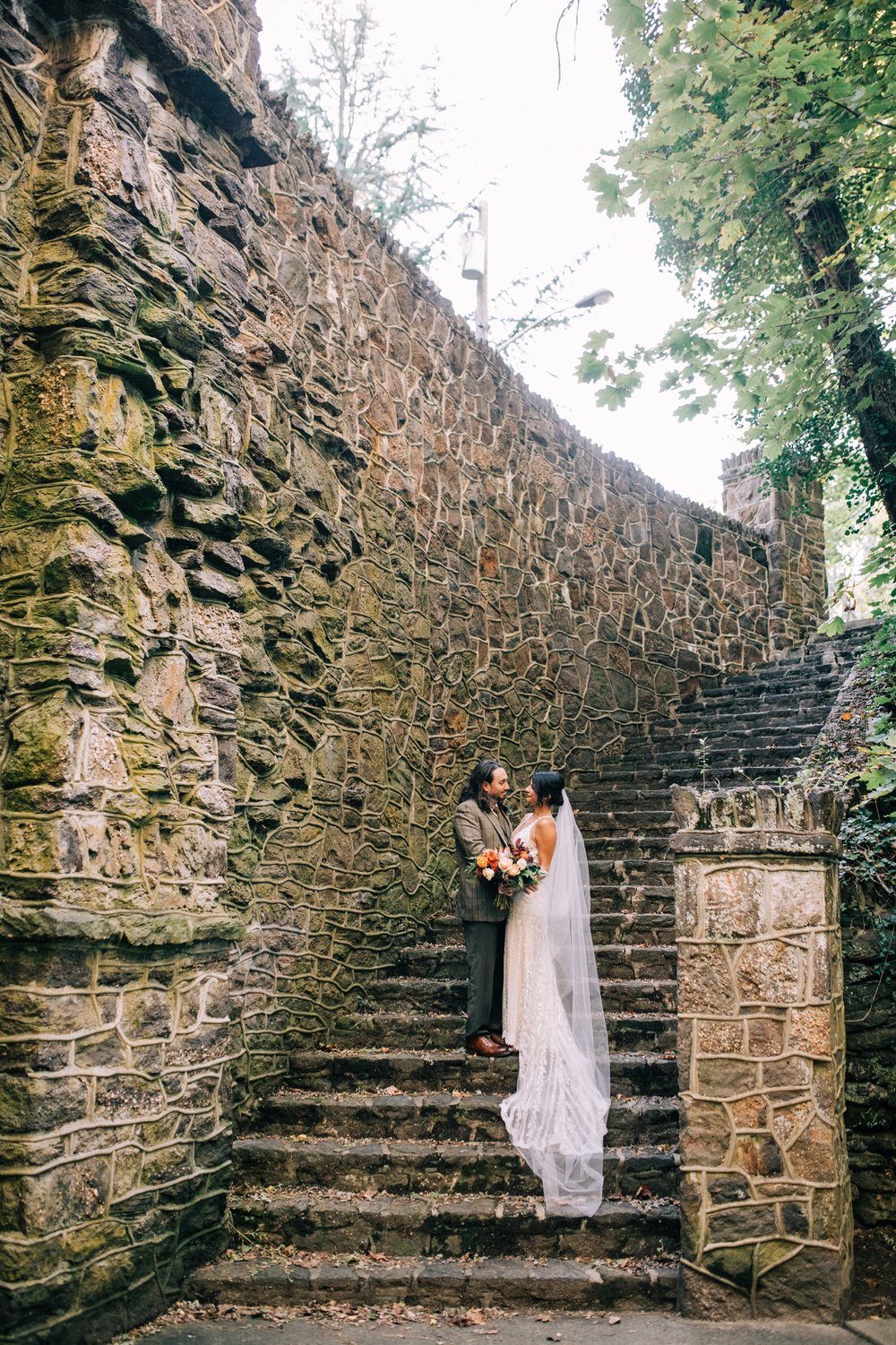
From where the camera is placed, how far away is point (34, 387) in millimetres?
3543

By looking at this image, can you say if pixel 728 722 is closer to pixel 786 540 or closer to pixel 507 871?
pixel 786 540

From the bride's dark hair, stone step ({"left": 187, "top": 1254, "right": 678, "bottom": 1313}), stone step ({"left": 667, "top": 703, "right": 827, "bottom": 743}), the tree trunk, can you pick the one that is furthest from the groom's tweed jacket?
stone step ({"left": 667, "top": 703, "right": 827, "bottom": 743})

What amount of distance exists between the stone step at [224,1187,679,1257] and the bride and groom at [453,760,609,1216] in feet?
0.31

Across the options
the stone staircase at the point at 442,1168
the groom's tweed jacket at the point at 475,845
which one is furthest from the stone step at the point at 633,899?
the groom's tweed jacket at the point at 475,845

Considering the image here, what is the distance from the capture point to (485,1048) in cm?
519

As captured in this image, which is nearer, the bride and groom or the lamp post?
the bride and groom

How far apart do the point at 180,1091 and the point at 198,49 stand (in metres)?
4.37

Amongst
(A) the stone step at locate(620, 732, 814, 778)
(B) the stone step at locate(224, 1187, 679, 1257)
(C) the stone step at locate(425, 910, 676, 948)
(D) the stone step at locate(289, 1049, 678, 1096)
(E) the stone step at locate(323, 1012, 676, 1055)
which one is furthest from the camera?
(A) the stone step at locate(620, 732, 814, 778)

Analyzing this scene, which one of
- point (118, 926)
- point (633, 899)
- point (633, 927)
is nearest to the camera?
point (118, 926)

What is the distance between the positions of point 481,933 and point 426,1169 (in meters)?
1.29

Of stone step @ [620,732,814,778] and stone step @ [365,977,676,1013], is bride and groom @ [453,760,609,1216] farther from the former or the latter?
stone step @ [620,732,814,778]

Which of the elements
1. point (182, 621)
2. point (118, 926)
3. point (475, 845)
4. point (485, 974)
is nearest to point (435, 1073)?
point (485, 974)

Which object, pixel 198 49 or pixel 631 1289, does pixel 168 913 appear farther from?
pixel 198 49

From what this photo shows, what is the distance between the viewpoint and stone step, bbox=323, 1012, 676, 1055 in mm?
5293
